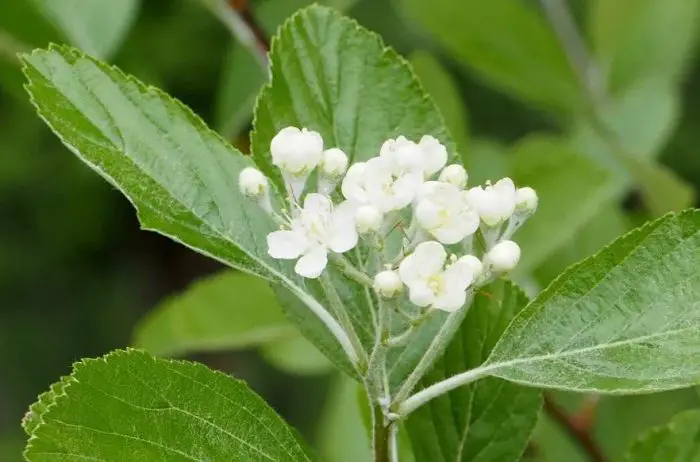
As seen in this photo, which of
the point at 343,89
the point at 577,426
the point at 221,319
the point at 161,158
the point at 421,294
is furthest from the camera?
the point at 221,319

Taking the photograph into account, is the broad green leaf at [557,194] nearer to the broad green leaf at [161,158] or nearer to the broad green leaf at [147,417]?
the broad green leaf at [161,158]

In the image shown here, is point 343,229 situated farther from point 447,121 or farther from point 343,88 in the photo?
point 447,121

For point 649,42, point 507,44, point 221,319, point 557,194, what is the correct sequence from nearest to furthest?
1. point 557,194
2. point 221,319
3. point 507,44
4. point 649,42

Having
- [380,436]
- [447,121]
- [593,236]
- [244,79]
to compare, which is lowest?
[380,436]

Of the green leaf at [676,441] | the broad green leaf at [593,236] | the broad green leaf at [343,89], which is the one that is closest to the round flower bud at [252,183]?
the broad green leaf at [343,89]

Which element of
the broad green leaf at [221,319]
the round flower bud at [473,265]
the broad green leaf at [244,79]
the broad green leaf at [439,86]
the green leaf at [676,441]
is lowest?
the green leaf at [676,441]

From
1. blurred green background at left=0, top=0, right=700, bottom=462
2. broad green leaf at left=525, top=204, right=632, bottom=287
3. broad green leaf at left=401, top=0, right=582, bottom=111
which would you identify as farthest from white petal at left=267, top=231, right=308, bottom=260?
broad green leaf at left=401, top=0, right=582, bottom=111

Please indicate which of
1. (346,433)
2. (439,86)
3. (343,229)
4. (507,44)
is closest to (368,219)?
(343,229)

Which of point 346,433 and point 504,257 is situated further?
point 346,433

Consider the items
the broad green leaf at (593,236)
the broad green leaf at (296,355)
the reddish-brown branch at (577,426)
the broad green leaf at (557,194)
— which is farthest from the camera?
the broad green leaf at (296,355)
